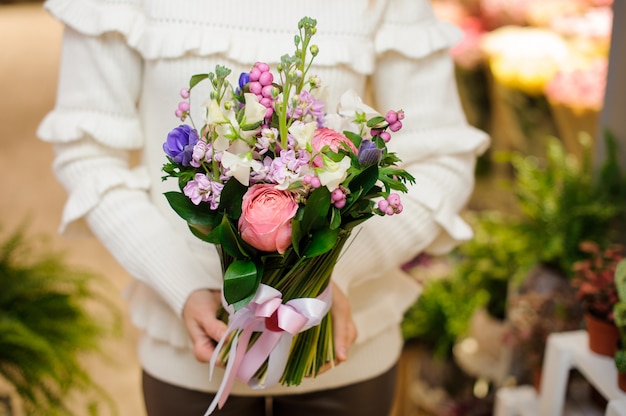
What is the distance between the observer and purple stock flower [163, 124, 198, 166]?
3.05 feet

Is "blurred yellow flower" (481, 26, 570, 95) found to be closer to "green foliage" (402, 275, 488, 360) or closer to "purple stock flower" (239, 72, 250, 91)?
"green foliage" (402, 275, 488, 360)

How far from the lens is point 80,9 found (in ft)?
4.03

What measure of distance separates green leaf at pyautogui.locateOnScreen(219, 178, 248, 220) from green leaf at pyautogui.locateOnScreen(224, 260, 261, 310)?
6 cm

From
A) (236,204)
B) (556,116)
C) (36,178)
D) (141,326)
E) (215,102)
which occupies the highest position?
(215,102)

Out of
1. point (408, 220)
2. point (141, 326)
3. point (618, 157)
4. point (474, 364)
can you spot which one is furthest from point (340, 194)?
point (474, 364)

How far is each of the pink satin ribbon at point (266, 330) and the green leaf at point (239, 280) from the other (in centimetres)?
4

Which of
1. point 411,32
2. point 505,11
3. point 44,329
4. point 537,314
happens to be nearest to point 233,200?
point 411,32

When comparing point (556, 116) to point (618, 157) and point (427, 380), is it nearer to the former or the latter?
point (618, 157)

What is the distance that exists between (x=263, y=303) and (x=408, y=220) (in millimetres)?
385

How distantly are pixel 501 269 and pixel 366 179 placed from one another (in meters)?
1.47

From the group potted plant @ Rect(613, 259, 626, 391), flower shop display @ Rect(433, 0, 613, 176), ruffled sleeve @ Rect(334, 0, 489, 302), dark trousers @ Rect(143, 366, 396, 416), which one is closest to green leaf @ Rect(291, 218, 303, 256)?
ruffled sleeve @ Rect(334, 0, 489, 302)

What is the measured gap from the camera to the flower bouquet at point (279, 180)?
0.89 meters

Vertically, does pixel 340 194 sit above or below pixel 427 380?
above

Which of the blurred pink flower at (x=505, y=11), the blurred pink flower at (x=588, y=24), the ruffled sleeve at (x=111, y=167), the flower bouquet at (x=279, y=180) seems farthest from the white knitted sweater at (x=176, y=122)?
the blurred pink flower at (x=505, y=11)
